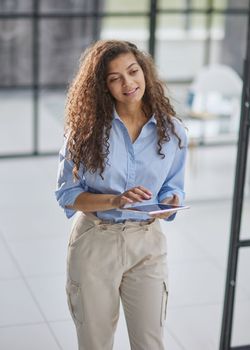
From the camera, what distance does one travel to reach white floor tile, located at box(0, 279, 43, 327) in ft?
15.1

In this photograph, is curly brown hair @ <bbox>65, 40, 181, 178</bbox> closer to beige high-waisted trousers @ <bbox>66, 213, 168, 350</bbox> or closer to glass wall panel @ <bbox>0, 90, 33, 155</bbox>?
beige high-waisted trousers @ <bbox>66, 213, 168, 350</bbox>

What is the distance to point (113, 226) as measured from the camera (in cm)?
315

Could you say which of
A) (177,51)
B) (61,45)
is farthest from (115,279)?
(177,51)

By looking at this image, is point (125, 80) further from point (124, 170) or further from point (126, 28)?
point (126, 28)

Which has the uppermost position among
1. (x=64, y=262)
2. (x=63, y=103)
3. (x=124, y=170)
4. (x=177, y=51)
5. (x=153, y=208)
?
(x=124, y=170)

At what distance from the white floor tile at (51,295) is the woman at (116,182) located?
56.7 inches

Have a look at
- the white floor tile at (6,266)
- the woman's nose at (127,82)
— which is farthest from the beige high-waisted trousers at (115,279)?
the white floor tile at (6,266)

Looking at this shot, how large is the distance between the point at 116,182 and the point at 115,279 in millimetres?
352

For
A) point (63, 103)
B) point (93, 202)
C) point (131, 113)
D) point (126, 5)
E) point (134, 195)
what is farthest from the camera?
point (63, 103)

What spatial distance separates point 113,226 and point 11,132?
15.9ft

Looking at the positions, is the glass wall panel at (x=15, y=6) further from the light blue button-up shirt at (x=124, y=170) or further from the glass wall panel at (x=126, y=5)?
the light blue button-up shirt at (x=124, y=170)

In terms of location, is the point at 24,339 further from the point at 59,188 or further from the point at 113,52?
the point at 113,52

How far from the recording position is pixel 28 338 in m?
4.40

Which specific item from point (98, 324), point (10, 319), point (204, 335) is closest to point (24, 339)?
point (10, 319)
